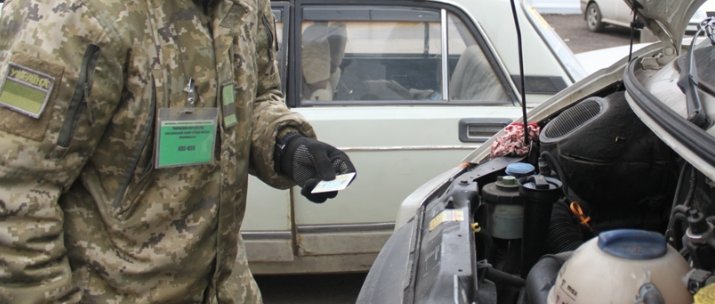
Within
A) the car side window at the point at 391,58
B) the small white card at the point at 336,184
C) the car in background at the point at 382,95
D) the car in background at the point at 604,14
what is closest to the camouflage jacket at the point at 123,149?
the small white card at the point at 336,184

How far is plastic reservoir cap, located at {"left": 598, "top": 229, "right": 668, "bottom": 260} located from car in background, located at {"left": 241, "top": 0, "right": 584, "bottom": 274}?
78.4 inches

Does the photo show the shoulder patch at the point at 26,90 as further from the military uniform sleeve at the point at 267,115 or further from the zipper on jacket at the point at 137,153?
the military uniform sleeve at the point at 267,115

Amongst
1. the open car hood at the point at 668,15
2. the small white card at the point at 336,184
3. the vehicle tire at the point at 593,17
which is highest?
the vehicle tire at the point at 593,17

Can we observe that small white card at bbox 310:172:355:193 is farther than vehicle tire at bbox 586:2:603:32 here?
No

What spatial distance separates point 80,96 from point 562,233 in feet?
4.81

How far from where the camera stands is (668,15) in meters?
2.32

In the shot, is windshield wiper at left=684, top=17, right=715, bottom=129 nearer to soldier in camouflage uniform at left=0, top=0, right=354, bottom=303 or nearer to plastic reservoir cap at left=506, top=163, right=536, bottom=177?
plastic reservoir cap at left=506, top=163, right=536, bottom=177

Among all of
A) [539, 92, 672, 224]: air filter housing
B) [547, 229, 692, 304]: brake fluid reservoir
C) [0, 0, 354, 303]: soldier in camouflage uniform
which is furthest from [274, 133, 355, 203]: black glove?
[539, 92, 672, 224]: air filter housing

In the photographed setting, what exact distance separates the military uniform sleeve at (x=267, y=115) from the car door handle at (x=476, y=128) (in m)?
1.60

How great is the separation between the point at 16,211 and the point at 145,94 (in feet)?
1.19

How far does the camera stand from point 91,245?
1785mm

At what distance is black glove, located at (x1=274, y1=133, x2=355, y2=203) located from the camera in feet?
6.53

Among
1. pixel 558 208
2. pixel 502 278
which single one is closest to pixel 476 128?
pixel 558 208

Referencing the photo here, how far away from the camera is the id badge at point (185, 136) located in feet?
5.82
